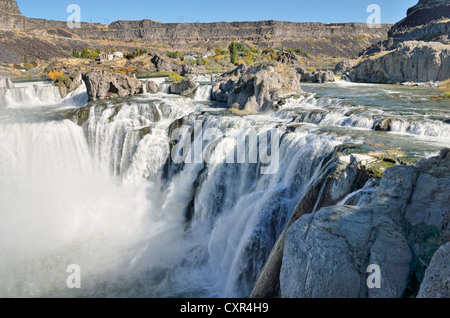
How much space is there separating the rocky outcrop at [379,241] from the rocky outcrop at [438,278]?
1cm

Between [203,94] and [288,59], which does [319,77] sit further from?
[288,59]

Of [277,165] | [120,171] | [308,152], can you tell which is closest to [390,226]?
[308,152]

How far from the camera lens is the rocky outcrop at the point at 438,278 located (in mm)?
3509

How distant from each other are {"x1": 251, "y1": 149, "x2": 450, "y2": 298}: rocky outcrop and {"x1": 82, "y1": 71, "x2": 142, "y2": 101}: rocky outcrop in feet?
87.8

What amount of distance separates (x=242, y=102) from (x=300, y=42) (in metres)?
130

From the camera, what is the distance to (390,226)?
187 inches

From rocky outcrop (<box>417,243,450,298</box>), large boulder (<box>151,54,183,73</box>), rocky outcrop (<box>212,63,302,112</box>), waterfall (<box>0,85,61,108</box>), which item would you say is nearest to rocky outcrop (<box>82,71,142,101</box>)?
waterfall (<box>0,85,61,108</box>)

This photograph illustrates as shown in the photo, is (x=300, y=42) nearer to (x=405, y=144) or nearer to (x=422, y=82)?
(x=422, y=82)

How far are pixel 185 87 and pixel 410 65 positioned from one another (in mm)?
29474

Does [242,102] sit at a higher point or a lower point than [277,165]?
higher

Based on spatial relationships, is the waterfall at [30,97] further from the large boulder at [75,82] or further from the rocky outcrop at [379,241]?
the rocky outcrop at [379,241]

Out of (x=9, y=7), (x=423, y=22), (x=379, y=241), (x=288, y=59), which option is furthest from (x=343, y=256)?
(x=9, y=7)
